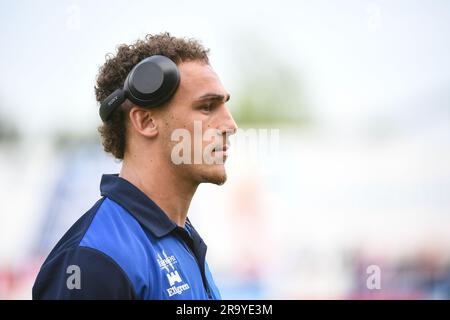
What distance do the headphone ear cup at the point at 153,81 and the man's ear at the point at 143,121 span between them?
39 mm

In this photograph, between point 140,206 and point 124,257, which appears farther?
point 140,206

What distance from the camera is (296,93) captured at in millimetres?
6559

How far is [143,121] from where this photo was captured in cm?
219

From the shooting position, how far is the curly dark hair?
229 centimetres

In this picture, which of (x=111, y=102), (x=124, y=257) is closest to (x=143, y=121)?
(x=111, y=102)

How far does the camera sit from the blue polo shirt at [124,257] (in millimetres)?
1720

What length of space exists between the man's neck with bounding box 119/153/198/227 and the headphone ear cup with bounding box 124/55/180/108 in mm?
213

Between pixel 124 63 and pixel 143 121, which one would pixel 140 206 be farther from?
pixel 124 63

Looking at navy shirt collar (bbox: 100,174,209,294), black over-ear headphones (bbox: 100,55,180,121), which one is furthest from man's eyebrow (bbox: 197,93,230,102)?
navy shirt collar (bbox: 100,174,209,294)

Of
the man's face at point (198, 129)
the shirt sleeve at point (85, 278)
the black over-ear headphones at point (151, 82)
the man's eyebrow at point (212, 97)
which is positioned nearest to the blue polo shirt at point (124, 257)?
the shirt sleeve at point (85, 278)

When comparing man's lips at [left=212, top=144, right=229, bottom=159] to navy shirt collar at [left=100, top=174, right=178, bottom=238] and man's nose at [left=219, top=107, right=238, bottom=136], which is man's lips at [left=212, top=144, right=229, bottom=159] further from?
navy shirt collar at [left=100, top=174, right=178, bottom=238]

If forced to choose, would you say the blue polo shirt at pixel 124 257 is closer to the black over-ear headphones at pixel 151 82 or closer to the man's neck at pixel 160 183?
the man's neck at pixel 160 183

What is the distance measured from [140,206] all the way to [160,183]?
0.41 ft
